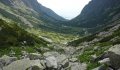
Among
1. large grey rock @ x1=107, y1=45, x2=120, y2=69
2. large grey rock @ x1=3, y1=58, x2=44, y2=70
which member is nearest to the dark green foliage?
large grey rock @ x1=3, y1=58, x2=44, y2=70

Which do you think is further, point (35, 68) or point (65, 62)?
point (65, 62)

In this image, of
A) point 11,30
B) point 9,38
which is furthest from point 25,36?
point 9,38

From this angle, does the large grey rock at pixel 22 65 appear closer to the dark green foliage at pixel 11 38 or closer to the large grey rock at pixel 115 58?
the large grey rock at pixel 115 58

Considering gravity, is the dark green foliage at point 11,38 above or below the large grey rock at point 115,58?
above

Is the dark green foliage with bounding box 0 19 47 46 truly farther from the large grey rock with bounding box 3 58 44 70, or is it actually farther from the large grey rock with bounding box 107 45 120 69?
the large grey rock with bounding box 107 45 120 69

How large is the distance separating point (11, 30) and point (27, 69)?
38.6 metres

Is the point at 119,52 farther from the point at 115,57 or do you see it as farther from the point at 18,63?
the point at 18,63

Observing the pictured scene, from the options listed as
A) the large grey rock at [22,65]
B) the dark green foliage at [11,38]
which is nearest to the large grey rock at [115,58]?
the large grey rock at [22,65]

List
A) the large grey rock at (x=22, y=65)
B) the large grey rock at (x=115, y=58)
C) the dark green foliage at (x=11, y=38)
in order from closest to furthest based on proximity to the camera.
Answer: the large grey rock at (x=115, y=58) < the large grey rock at (x=22, y=65) < the dark green foliage at (x=11, y=38)

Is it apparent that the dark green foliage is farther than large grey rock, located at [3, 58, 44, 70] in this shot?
Yes

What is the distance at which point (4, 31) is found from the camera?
66.5m

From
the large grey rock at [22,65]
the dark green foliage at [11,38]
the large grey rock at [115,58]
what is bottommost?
the large grey rock at [115,58]

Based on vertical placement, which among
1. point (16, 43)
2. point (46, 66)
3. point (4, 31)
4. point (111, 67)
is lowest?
point (111, 67)

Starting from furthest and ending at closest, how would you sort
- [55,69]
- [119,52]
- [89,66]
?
[55,69]
[89,66]
[119,52]
